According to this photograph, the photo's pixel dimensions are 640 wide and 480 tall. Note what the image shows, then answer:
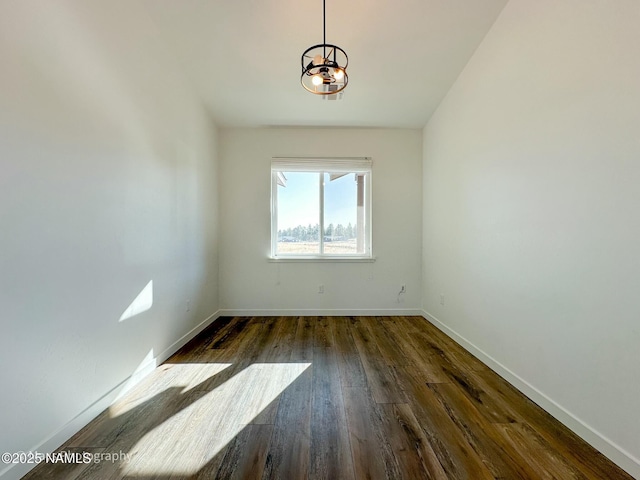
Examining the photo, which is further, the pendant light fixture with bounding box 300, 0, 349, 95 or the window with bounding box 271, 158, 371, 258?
the window with bounding box 271, 158, 371, 258

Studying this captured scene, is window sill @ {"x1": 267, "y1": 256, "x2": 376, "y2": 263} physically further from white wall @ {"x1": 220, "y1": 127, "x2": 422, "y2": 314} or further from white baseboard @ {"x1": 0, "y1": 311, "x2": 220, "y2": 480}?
white baseboard @ {"x1": 0, "y1": 311, "x2": 220, "y2": 480}

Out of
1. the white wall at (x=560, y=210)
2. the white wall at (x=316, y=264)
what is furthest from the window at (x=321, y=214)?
the white wall at (x=560, y=210)

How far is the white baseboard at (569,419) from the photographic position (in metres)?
1.29

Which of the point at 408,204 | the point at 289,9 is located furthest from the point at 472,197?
the point at 289,9

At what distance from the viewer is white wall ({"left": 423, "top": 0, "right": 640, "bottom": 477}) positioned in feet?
4.39

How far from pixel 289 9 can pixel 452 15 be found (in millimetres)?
1332

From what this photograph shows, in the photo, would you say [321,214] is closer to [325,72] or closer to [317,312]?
[317,312]

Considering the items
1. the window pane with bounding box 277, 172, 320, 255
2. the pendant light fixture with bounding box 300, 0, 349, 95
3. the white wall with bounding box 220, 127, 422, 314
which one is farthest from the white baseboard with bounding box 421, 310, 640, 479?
the pendant light fixture with bounding box 300, 0, 349, 95

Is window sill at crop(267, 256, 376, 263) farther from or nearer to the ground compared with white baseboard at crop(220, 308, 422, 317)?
farther from the ground

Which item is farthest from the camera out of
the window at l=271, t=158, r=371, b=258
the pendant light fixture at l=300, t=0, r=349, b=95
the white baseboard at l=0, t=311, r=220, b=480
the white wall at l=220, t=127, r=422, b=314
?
the window at l=271, t=158, r=371, b=258

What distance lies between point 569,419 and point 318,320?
2467 millimetres

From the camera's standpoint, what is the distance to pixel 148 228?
87.0 inches

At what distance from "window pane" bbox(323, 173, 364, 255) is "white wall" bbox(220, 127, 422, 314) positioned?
271mm

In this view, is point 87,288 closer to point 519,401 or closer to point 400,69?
point 519,401
